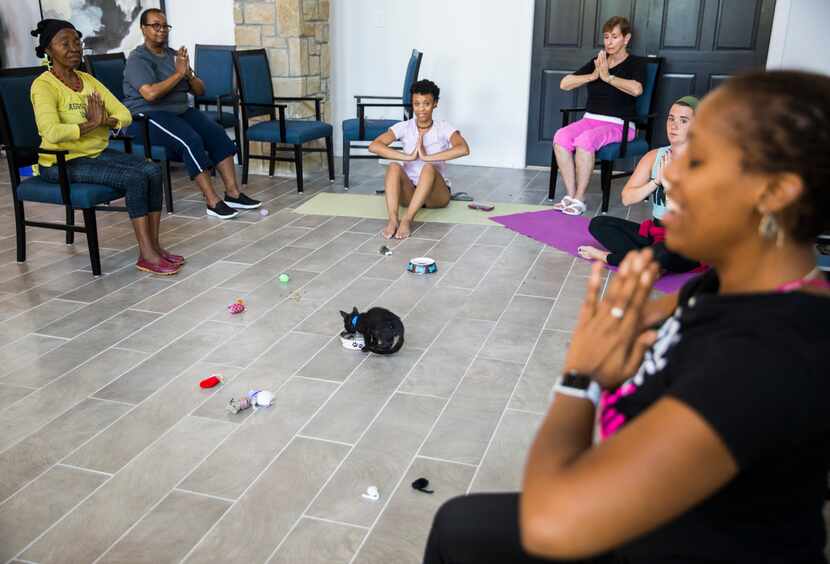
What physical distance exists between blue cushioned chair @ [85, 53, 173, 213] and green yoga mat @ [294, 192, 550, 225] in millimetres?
856

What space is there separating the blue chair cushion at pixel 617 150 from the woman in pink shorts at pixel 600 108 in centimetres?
4

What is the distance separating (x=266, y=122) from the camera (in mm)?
5387

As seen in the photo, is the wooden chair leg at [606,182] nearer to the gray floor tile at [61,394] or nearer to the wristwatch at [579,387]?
the gray floor tile at [61,394]

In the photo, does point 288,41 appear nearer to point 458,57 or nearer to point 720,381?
point 458,57

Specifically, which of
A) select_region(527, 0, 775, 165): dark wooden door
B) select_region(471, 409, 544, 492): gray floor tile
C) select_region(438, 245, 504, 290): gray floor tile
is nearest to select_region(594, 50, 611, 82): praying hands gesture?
select_region(527, 0, 775, 165): dark wooden door

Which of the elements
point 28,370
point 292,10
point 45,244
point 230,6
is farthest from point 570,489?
point 230,6

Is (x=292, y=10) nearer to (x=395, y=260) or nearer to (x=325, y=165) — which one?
(x=325, y=165)

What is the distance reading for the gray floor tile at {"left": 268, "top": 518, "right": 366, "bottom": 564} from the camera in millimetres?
1720

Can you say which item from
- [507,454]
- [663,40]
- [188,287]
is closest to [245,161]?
[188,287]

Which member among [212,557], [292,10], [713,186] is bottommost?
[212,557]

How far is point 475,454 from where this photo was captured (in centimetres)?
214

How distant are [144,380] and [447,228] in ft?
7.61

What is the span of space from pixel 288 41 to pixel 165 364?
3.71 meters

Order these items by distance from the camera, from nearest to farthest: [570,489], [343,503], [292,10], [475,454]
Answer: [570,489] → [343,503] → [475,454] → [292,10]
